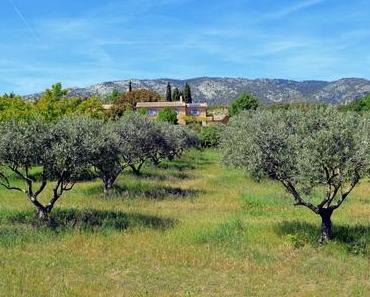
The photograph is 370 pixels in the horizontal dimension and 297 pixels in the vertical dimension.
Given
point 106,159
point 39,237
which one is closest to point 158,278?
point 39,237

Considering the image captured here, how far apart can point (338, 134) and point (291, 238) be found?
4.31 m

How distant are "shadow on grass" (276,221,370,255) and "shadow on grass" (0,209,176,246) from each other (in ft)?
16.8

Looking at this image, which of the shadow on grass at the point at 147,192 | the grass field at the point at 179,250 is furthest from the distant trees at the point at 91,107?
the grass field at the point at 179,250

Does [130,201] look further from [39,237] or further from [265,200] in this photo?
[39,237]

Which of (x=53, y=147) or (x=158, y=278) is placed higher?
(x=53, y=147)

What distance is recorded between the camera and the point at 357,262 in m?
16.4

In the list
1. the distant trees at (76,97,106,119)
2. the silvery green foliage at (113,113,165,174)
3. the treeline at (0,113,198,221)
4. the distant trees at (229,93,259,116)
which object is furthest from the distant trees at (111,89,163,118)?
the treeline at (0,113,198,221)

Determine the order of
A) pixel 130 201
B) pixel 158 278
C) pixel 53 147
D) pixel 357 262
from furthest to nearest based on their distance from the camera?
pixel 130 201, pixel 53 147, pixel 357 262, pixel 158 278

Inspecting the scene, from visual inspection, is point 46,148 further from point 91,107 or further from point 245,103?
point 245,103

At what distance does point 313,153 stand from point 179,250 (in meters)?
5.93

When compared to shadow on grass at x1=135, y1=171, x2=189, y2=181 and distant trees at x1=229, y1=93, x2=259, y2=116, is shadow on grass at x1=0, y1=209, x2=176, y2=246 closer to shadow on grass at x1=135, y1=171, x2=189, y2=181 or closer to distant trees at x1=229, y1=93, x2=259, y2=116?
shadow on grass at x1=135, y1=171, x2=189, y2=181

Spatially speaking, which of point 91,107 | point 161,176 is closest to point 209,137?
point 91,107

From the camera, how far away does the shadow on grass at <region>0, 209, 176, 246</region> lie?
1862 centimetres

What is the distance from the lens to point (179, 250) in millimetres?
17547
